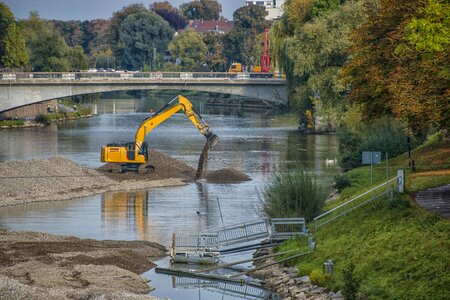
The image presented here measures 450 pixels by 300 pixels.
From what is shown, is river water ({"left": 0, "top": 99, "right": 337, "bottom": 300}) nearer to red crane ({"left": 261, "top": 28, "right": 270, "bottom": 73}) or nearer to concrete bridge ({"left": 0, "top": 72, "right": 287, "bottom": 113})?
concrete bridge ({"left": 0, "top": 72, "right": 287, "bottom": 113})

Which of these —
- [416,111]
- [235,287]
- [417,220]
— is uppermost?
[416,111]

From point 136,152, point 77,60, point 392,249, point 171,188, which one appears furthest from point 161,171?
point 77,60

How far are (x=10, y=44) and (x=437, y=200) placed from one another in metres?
108

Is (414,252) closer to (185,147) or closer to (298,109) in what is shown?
(185,147)

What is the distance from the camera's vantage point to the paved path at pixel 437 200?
1308 inches

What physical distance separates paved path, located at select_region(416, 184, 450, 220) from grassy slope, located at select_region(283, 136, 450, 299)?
1.07 feet

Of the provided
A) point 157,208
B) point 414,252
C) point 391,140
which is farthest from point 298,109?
point 414,252

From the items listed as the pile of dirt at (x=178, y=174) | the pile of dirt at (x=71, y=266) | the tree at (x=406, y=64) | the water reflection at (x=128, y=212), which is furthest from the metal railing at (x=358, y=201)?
the pile of dirt at (x=178, y=174)

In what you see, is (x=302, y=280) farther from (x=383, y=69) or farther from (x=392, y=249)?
(x=383, y=69)

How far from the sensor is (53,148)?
278 feet

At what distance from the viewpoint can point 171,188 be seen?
61.8m

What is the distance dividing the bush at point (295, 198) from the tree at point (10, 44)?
331ft

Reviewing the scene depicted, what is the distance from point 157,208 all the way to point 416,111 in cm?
1752

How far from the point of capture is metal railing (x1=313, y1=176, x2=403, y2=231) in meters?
36.9
